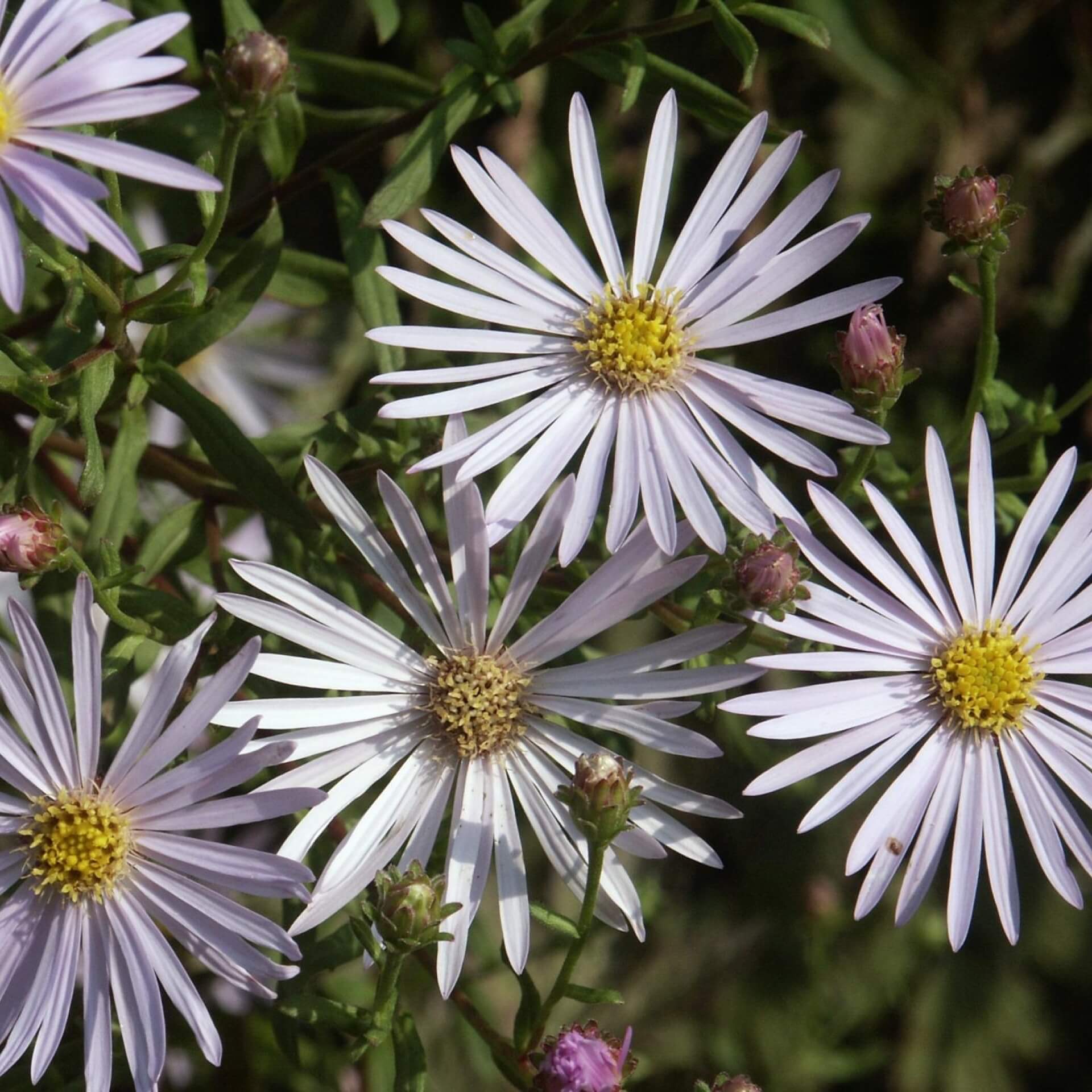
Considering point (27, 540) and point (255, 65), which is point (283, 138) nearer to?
point (255, 65)

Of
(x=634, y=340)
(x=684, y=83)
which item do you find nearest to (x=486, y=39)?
(x=684, y=83)

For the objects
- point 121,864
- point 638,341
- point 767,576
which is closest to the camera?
point 767,576

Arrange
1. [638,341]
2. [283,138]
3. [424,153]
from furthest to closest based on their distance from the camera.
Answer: [283,138], [424,153], [638,341]

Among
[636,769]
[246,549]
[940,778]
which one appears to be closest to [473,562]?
[636,769]

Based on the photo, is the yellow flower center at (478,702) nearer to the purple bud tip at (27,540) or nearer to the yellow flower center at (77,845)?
the yellow flower center at (77,845)

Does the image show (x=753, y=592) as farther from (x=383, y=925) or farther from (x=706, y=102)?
(x=706, y=102)

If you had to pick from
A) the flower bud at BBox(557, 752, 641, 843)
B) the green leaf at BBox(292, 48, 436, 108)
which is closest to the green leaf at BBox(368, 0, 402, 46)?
the green leaf at BBox(292, 48, 436, 108)
